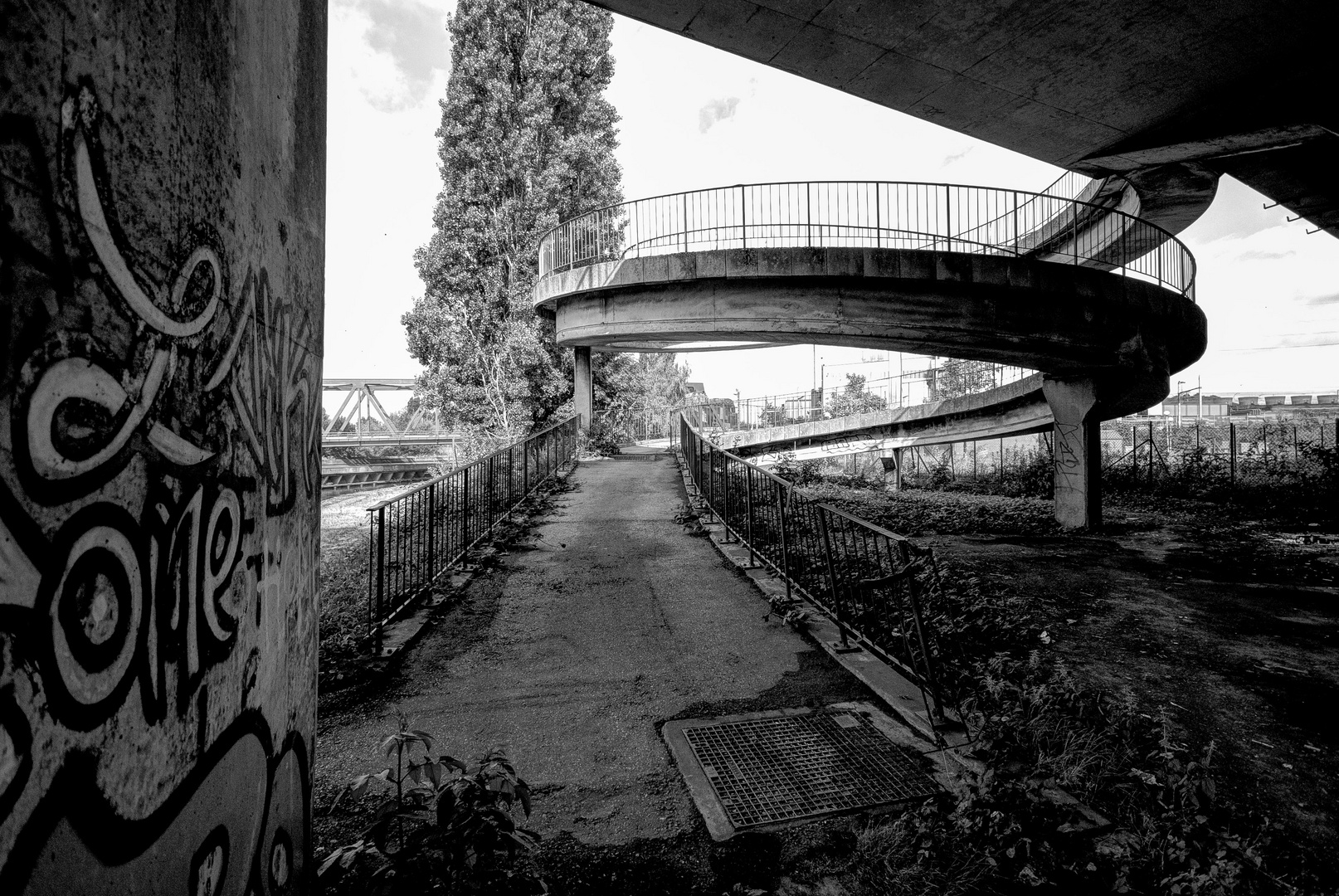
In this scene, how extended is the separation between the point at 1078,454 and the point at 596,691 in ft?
46.5

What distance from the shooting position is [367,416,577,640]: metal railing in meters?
6.43

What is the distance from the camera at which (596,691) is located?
528cm

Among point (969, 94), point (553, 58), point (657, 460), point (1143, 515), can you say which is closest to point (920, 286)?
point (969, 94)

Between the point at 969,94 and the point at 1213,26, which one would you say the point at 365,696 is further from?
the point at 1213,26

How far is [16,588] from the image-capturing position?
1.16 metres

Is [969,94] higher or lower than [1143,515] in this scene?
higher

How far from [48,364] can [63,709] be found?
0.68m

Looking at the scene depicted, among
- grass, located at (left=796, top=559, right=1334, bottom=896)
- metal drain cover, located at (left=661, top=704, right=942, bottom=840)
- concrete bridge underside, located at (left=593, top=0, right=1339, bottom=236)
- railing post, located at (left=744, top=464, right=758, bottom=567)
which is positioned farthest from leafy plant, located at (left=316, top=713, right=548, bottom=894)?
concrete bridge underside, located at (left=593, top=0, right=1339, bottom=236)

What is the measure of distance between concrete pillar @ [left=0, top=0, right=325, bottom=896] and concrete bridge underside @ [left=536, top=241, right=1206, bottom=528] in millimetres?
11096

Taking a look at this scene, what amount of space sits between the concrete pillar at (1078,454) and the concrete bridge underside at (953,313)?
27 mm

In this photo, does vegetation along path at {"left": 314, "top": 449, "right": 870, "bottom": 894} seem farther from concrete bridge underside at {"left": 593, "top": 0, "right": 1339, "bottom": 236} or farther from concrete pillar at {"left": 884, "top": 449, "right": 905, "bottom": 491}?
concrete pillar at {"left": 884, "top": 449, "right": 905, "bottom": 491}

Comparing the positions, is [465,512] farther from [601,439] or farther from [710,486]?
[601,439]

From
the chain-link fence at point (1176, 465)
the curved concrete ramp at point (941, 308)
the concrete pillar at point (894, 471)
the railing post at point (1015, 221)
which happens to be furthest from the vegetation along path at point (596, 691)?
the concrete pillar at point (894, 471)

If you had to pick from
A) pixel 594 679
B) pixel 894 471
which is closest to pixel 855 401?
pixel 894 471
